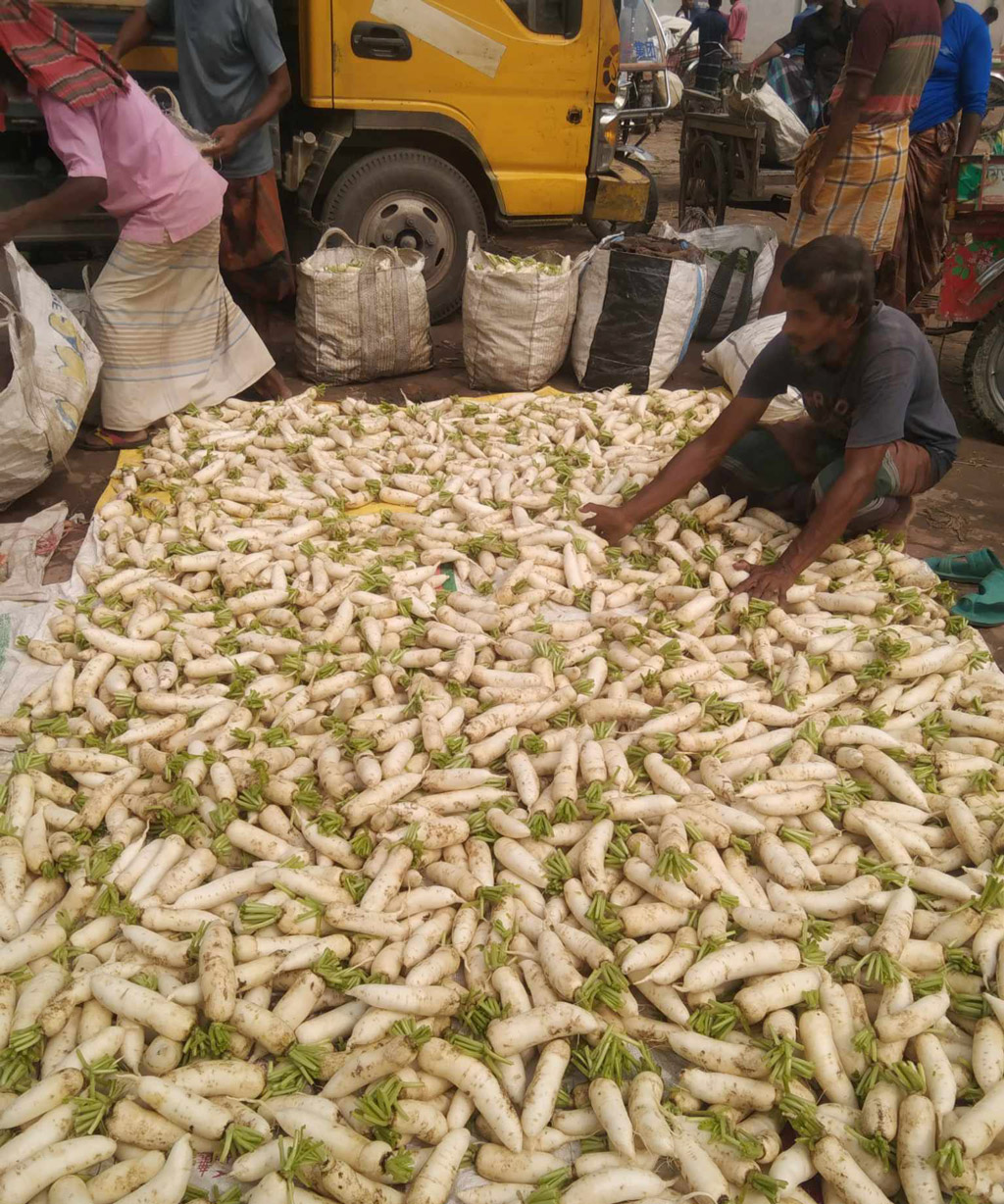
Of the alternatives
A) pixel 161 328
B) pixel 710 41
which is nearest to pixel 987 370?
pixel 161 328

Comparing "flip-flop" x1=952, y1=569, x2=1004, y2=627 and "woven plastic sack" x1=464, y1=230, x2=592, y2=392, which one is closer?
"flip-flop" x1=952, y1=569, x2=1004, y2=627

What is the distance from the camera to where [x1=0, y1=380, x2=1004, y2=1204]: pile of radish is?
2041 mm

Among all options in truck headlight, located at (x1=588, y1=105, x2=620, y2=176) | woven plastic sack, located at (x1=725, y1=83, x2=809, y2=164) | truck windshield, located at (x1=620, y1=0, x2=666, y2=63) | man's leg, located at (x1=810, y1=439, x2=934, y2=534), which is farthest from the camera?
truck windshield, located at (x1=620, y1=0, x2=666, y2=63)

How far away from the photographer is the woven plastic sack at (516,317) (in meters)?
5.80

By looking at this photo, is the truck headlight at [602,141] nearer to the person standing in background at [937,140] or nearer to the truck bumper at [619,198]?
the truck bumper at [619,198]

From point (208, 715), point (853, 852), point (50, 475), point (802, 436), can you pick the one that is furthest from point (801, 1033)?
point (50, 475)

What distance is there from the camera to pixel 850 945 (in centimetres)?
249

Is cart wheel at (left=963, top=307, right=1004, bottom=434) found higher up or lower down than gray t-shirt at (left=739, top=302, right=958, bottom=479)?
lower down

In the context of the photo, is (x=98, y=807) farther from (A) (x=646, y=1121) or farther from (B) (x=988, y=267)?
(B) (x=988, y=267)

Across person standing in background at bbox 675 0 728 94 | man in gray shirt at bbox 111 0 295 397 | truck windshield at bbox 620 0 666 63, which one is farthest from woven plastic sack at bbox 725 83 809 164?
person standing in background at bbox 675 0 728 94

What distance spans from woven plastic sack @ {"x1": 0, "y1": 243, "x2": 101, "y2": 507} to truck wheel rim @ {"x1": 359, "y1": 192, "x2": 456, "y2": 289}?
8.33 feet

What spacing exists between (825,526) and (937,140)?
349 centimetres

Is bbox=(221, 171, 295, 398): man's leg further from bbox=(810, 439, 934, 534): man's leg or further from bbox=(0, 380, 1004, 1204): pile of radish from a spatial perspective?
bbox=(810, 439, 934, 534): man's leg

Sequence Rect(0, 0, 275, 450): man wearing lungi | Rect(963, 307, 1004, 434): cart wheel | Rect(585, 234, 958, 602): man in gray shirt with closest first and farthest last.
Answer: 1. Rect(585, 234, 958, 602): man in gray shirt
2. Rect(0, 0, 275, 450): man wearing lungi
3. Rect(963, 307, 1004, 434): cart wheel
